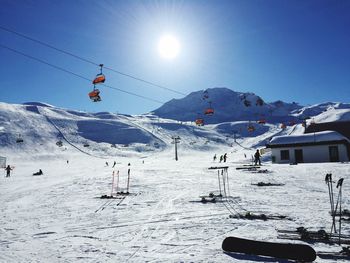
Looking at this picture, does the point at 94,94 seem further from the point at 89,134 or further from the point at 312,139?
the point at 89,134

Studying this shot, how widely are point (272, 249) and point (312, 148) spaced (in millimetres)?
33540

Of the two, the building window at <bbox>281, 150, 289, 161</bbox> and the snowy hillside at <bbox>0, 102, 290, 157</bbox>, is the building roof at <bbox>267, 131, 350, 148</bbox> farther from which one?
the snowy hillside at <bbox>0, 102, 290, 157</bbox>

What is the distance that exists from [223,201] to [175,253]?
649 centimetres

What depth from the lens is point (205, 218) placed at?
928 centimetres

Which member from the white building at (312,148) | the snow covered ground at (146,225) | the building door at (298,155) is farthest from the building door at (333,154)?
the snow covered ground at (146,225)

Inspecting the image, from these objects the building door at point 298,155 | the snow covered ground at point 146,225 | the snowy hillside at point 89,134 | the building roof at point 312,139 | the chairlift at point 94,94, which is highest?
the snowy hillside at point 89,134

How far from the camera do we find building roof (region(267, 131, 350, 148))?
3506 cm

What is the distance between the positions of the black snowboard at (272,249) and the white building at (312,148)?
109 ft

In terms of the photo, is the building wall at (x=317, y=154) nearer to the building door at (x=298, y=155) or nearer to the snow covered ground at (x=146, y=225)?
the building door at (x=298, y=155)

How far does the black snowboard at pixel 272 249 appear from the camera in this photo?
214 inches

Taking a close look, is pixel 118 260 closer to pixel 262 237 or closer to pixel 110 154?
pixel 262 237

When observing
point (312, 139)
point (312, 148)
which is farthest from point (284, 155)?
point (312, 139)

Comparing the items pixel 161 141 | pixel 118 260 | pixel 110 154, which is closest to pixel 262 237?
pixel 118 260

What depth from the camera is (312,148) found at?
3578cm
